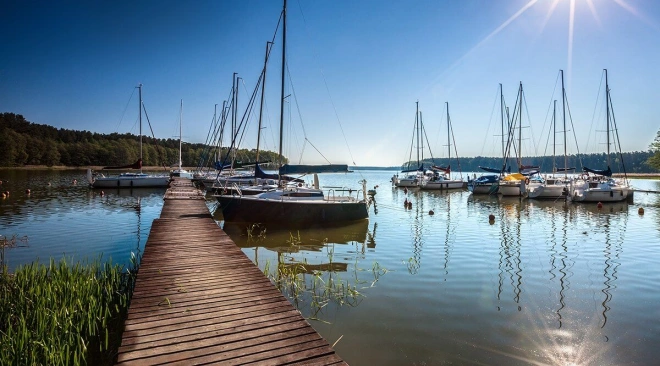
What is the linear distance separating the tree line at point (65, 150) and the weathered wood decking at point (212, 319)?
63511mm

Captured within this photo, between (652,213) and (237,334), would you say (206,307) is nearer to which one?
(237,334)

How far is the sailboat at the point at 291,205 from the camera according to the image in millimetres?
16609

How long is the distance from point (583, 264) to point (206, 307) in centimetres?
1167

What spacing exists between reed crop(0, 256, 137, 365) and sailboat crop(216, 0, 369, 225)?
923 centimetres

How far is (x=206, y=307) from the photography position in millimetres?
5316

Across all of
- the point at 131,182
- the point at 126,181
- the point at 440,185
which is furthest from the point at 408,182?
the point at 126,181

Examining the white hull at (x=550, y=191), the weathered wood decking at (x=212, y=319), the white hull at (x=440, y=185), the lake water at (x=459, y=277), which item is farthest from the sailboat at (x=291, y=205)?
the white hull at (x=440, y=185)

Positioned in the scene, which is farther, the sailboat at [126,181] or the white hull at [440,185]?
the white hull at [440,185]

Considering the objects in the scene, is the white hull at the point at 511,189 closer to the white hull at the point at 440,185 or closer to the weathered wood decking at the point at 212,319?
the white hull at the point at 440,185

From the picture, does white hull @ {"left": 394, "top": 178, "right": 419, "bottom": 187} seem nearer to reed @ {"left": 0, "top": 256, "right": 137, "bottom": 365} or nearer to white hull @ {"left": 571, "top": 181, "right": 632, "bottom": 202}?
white hull @ {"left": 571, "top": 181, "right": 632, "bottom": 202}

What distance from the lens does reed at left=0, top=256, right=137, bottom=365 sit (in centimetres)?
417

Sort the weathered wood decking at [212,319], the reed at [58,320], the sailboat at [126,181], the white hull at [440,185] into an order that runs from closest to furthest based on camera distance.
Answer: the weathered wood decking at [212,319], the reed at [58,320], the sailboat at [126,181], the white hull at [440,185]

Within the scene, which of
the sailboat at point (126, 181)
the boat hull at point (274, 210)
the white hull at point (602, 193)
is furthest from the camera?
the sailboat at point (126, 181)

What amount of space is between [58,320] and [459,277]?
885 cm
